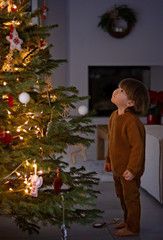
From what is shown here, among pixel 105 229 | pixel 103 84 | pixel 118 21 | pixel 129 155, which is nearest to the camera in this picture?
pixel 129 155

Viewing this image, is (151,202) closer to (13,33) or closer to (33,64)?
(33,64)

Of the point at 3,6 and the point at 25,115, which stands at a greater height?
the point at 3,6

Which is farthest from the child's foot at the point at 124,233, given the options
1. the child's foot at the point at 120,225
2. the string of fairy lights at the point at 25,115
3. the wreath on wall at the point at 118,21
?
the wreath on wall at the point at 118,21

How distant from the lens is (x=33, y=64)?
2.12 m

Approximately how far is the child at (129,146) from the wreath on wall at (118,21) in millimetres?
4115

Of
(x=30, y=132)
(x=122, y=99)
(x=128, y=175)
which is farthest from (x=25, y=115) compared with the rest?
(x=128, y=175)

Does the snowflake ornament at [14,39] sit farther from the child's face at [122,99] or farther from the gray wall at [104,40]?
the gray wall at [104,40]

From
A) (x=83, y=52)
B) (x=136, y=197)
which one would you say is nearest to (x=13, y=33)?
(x=136, y=197)

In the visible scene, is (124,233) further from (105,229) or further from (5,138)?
(5,138)

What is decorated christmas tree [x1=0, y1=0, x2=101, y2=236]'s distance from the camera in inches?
76.4

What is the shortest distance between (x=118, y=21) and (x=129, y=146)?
449cm

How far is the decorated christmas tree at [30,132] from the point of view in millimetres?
1940

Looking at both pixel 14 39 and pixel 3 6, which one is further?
pixel 3 6

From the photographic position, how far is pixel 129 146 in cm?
229
